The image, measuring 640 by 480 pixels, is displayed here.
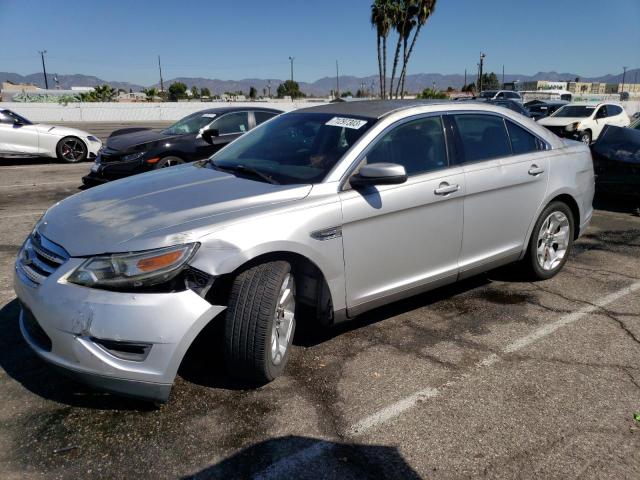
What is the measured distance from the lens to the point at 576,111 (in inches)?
728

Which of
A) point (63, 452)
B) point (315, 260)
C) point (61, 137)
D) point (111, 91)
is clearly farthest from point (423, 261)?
point (111, 91)

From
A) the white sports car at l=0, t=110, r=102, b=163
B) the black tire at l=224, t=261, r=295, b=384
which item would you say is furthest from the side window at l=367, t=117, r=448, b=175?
the white sports car at l=0, t=110, r=102, b=163

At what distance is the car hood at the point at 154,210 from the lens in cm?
282

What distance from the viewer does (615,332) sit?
13.1ft

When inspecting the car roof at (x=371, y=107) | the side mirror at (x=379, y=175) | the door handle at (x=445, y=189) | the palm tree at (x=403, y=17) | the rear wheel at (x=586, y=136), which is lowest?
the rear wheel at (x=586, y=136)

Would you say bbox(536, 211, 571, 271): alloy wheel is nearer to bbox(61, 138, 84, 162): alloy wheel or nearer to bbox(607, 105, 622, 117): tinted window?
bbox(61, 138, 84, 162): alloy wheel

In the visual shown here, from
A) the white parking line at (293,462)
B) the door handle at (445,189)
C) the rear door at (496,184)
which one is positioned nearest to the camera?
the white parking line at (293,462)

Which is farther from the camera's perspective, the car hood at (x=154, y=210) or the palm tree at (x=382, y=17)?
the palm tree at (x=382, y=17)

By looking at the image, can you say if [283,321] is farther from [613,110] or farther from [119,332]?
[613,110]

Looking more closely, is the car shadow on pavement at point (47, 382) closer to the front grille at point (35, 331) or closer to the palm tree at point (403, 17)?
the front grille at point (35, 331)

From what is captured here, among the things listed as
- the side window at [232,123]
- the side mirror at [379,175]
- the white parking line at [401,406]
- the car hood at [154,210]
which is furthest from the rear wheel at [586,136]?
the car hood at [154,210]

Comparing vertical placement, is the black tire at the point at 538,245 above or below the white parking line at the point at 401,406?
above

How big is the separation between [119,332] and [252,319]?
68cm

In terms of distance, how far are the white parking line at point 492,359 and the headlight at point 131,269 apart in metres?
1.25
